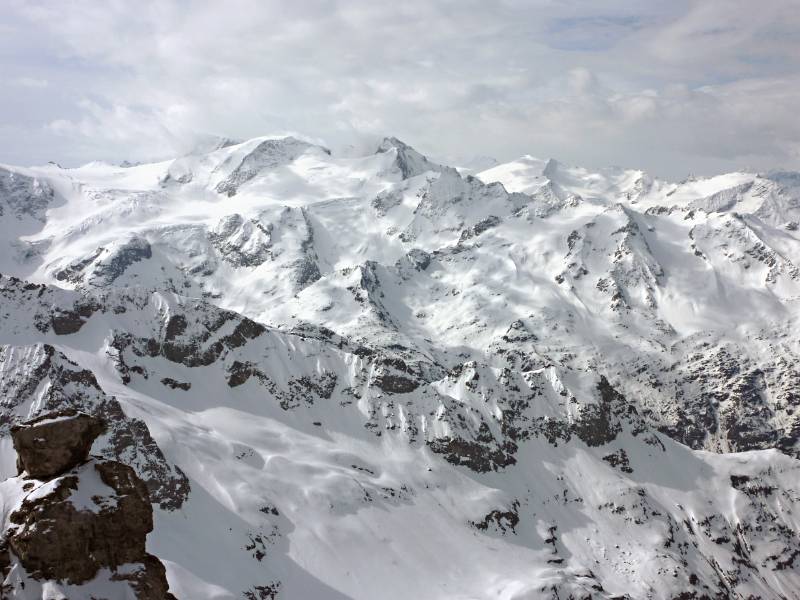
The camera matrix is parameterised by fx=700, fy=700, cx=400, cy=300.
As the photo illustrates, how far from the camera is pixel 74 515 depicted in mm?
32781

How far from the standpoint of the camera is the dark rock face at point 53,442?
111 ft

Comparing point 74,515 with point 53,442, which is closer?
point 74,515

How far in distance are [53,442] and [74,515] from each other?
12.4 ft

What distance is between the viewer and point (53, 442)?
34094mm

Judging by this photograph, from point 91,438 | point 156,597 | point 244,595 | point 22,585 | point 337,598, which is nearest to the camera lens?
point 22,585

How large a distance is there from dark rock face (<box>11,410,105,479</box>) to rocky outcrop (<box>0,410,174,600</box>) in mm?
45

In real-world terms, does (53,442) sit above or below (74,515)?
above

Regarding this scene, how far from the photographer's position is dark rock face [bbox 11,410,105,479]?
3375cm

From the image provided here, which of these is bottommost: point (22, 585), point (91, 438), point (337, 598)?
point (337, 598)

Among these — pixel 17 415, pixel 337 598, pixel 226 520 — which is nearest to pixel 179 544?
pixel 226 520

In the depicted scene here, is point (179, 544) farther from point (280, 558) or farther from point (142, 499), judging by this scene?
point (142, 499)

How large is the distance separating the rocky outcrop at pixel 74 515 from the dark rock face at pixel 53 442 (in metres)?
0.04

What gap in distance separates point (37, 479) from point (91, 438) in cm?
304

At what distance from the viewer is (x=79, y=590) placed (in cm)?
3195
